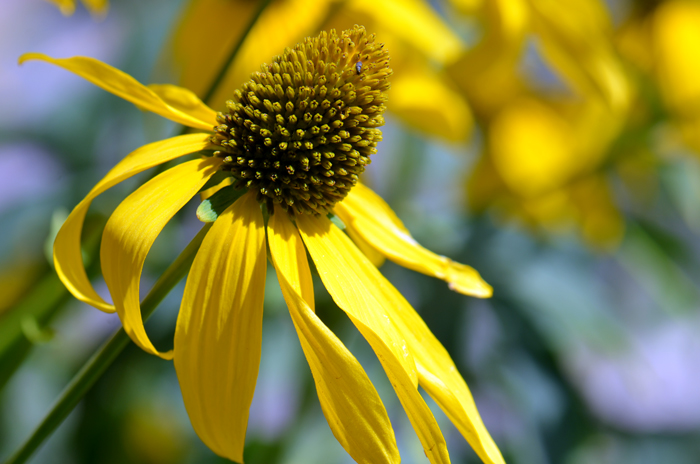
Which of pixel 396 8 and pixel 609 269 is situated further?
pixel 609 269

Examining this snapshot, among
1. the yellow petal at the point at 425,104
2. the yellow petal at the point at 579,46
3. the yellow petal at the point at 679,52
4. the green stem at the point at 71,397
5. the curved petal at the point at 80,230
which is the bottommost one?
the green stem at the point at 71,397

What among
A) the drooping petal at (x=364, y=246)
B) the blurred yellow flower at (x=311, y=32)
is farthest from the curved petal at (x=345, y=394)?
the blurred yellow flower at (x=311, y=32)

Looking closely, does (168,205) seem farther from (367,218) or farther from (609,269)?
(609,269)

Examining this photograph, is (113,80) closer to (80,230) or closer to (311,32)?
(80,230)

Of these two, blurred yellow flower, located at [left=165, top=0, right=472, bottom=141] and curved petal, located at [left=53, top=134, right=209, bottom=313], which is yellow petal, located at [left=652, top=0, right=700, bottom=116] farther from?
curved petal, located at [left=53, top=134, right=209, bottom=313]

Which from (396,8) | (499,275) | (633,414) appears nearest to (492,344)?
(499,275)

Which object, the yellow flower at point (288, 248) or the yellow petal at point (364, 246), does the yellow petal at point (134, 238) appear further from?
the yellow petal at point (364, 246)
